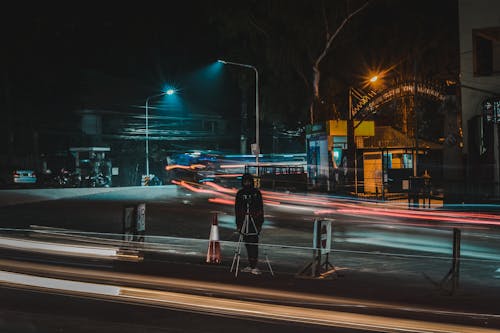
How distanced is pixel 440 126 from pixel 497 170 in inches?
853

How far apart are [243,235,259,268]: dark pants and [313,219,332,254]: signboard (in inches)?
41.1

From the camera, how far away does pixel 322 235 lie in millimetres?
12609

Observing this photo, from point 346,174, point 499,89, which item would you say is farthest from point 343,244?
point 346,174

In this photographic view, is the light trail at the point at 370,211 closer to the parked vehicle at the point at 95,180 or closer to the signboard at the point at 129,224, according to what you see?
the signboard at the point at 129,224

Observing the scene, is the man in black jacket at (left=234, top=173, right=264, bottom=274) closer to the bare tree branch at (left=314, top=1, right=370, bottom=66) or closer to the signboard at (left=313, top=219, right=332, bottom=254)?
the signboard at (left=313, top=219, right=332, bottom=254)

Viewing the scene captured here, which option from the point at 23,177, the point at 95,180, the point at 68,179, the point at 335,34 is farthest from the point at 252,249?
the point at 23,177

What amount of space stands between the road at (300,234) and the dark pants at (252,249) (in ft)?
1.05

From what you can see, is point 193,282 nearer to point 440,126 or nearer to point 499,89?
point 499,89

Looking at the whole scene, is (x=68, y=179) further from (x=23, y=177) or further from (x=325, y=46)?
(x=325, y=46)

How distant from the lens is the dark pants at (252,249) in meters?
12.5

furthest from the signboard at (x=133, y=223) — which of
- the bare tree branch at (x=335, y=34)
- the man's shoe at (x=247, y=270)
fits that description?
the bare tree branch at (x=335, y=34)

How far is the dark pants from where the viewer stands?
12.5m

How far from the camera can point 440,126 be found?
50562mm

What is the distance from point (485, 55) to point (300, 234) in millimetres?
17088
